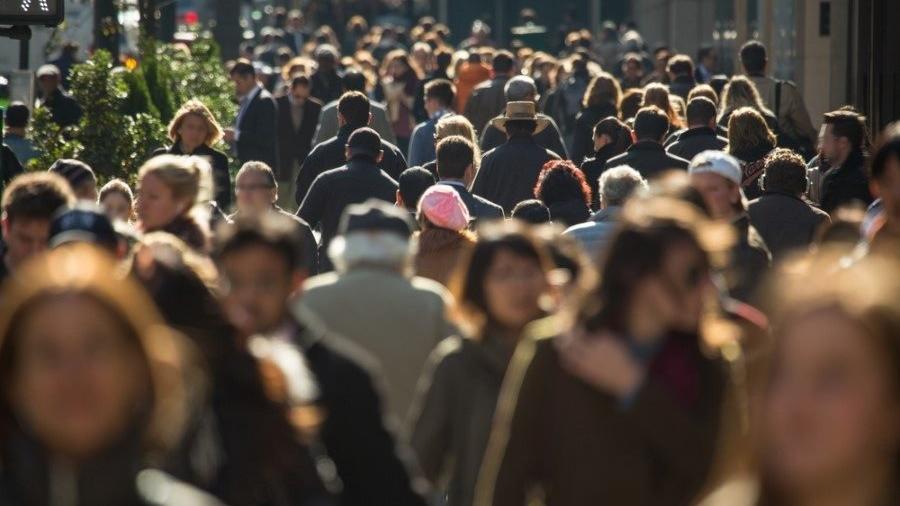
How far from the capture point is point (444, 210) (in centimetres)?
930

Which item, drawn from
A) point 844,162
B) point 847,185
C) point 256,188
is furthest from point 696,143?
point 256,188

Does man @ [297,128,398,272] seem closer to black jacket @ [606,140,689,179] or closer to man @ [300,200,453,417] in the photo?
black jacket @ [606,140,689,179]

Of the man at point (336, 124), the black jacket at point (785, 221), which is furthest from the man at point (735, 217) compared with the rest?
the man at point (336, 124)

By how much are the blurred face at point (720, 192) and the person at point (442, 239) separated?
0.93 meters

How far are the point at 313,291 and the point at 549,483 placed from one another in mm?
2054

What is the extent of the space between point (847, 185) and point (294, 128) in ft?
33.0

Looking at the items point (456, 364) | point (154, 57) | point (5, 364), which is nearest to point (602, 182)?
point (456, 364)

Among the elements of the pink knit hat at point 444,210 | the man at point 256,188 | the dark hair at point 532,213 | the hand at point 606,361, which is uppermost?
the hand at point 606,361

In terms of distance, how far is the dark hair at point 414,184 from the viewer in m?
11.7

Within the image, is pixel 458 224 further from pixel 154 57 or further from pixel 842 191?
pixel 154 57

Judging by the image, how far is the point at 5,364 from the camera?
3.58 m

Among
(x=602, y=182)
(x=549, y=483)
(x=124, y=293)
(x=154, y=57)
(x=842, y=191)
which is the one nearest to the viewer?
(x=124, y=293)

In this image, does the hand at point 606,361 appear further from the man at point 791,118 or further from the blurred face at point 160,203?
the man at point 791,118

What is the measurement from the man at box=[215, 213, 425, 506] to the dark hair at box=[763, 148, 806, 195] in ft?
19.5
